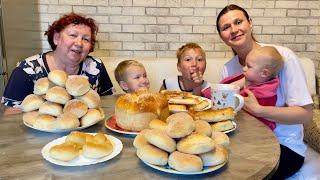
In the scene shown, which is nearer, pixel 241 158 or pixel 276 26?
pixel 241 158

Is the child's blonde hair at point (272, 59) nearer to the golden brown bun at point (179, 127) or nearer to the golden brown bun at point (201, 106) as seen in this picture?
the golden brown bun at point (201, 106)

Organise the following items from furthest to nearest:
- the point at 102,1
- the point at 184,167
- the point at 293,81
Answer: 1. the point at 102,1
2. the point at 293,81
3. the point at 184,167

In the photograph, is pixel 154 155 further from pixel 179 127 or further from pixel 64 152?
pixel 64 152

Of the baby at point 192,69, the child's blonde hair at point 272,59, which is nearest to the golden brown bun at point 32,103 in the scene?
the child's blonde hair at point 272,59

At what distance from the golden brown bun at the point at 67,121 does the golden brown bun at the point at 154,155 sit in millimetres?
323

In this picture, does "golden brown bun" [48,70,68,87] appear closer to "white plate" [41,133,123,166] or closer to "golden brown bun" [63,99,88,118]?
"golden brown bun" [63,99,88,118]

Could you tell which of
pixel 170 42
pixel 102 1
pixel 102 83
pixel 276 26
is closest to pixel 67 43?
pixel 102 83

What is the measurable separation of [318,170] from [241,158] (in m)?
0.85

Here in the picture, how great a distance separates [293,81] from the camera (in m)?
1.55

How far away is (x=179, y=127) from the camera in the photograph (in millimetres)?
885

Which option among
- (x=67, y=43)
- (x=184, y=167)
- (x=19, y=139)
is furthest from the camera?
(x=67, y=43)

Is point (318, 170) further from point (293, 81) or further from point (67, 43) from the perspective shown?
point (67, 43)

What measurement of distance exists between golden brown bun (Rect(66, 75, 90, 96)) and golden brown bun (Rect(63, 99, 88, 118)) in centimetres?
3

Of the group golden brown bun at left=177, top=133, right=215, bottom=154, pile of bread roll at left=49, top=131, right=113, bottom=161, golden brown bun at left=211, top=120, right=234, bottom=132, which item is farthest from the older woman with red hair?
golden brown bun at left=177, top=133, right=215, bottom=154
